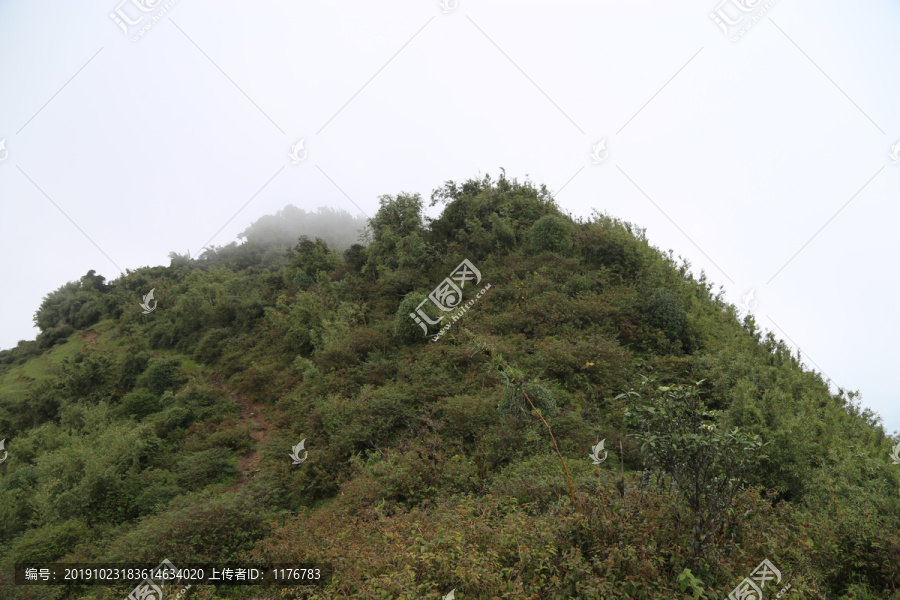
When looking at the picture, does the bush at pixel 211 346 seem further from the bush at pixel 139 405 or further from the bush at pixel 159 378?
the bush at pixel 139 405

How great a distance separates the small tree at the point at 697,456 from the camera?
354cm

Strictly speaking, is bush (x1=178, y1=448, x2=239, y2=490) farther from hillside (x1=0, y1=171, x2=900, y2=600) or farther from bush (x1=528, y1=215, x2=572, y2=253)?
bush (x1=528, y1=215, x2=572, y2=253)

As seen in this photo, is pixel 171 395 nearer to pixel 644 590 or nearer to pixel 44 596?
pixel 44 596

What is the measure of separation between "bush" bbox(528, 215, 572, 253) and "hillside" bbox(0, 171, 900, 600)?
87 millimetres

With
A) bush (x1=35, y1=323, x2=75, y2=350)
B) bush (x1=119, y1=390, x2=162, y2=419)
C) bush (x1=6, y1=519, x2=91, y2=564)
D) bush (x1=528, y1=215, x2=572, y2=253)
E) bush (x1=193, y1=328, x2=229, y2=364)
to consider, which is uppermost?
bush (x1=35, y1=323, x2=75, y2=350)

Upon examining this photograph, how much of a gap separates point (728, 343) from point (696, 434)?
359 inches

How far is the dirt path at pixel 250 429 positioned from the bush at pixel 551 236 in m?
11.6

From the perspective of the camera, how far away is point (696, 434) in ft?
12.2

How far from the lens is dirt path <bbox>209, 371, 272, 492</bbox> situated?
10664mm

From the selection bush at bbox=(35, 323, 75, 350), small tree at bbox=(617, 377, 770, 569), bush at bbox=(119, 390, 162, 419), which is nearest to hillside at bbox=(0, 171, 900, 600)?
small tree at bbox=(617, 377, 770, 569)

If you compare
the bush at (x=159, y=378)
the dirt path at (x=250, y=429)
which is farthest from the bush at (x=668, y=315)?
the bush at (x=159, y=378)

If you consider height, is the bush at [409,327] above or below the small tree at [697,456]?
above

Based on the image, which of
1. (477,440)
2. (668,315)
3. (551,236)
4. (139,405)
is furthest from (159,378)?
(668,315)

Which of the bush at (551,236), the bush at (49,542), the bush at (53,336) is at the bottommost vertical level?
the bush at (49,542)
